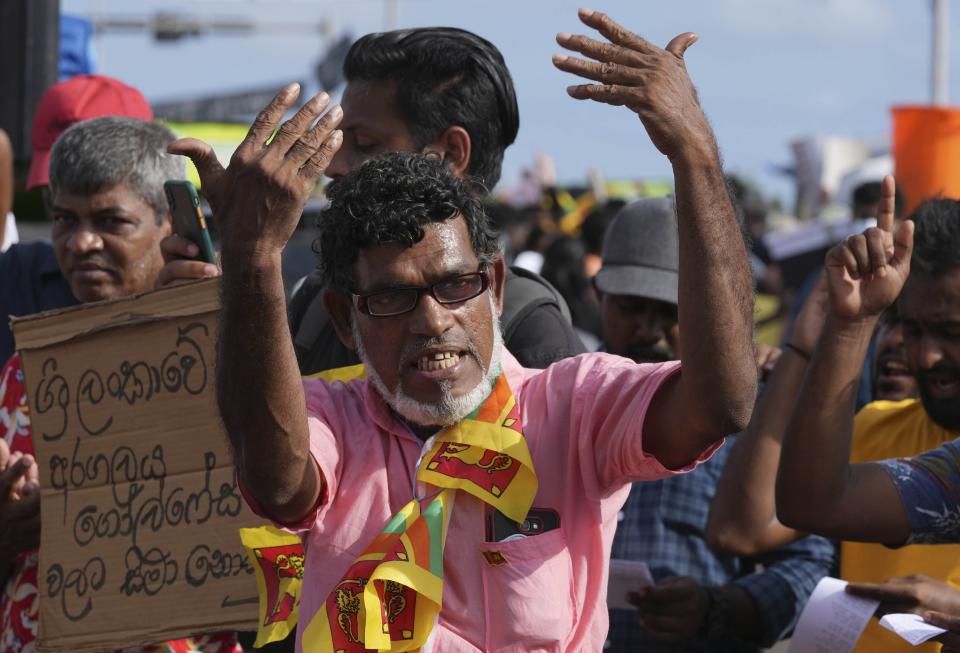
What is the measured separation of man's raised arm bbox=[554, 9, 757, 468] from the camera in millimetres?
2342

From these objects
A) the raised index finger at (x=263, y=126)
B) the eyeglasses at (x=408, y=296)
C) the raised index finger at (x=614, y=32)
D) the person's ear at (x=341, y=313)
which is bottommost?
the person's ear at (x=341, y=313)

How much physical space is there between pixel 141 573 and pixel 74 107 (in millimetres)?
2014

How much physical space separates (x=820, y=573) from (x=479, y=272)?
6.72 ft

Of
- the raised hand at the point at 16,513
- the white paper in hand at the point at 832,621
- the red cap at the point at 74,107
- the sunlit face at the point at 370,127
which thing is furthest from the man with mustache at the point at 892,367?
the raised hand at the point at 16,513

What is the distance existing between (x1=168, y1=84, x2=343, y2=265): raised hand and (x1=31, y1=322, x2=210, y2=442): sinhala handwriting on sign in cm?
101

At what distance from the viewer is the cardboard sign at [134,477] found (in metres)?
3.31

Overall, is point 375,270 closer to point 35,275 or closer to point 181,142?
point 181,142

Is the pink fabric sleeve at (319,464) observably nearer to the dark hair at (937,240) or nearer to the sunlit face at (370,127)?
the sunlit face at (370,127)

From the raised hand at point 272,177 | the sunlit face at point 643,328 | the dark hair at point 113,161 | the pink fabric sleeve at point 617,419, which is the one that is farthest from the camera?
the sunlit face at point 643,328

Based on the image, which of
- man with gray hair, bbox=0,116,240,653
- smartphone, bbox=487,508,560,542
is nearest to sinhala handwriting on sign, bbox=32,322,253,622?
man with gray hair, bbox=0,116,240,653

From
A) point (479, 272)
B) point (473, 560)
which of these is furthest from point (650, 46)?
point (473, 560)

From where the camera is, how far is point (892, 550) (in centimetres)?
375

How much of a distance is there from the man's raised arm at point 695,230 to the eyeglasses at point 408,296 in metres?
0.51

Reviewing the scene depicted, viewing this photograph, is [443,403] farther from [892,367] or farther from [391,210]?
[892,367]
